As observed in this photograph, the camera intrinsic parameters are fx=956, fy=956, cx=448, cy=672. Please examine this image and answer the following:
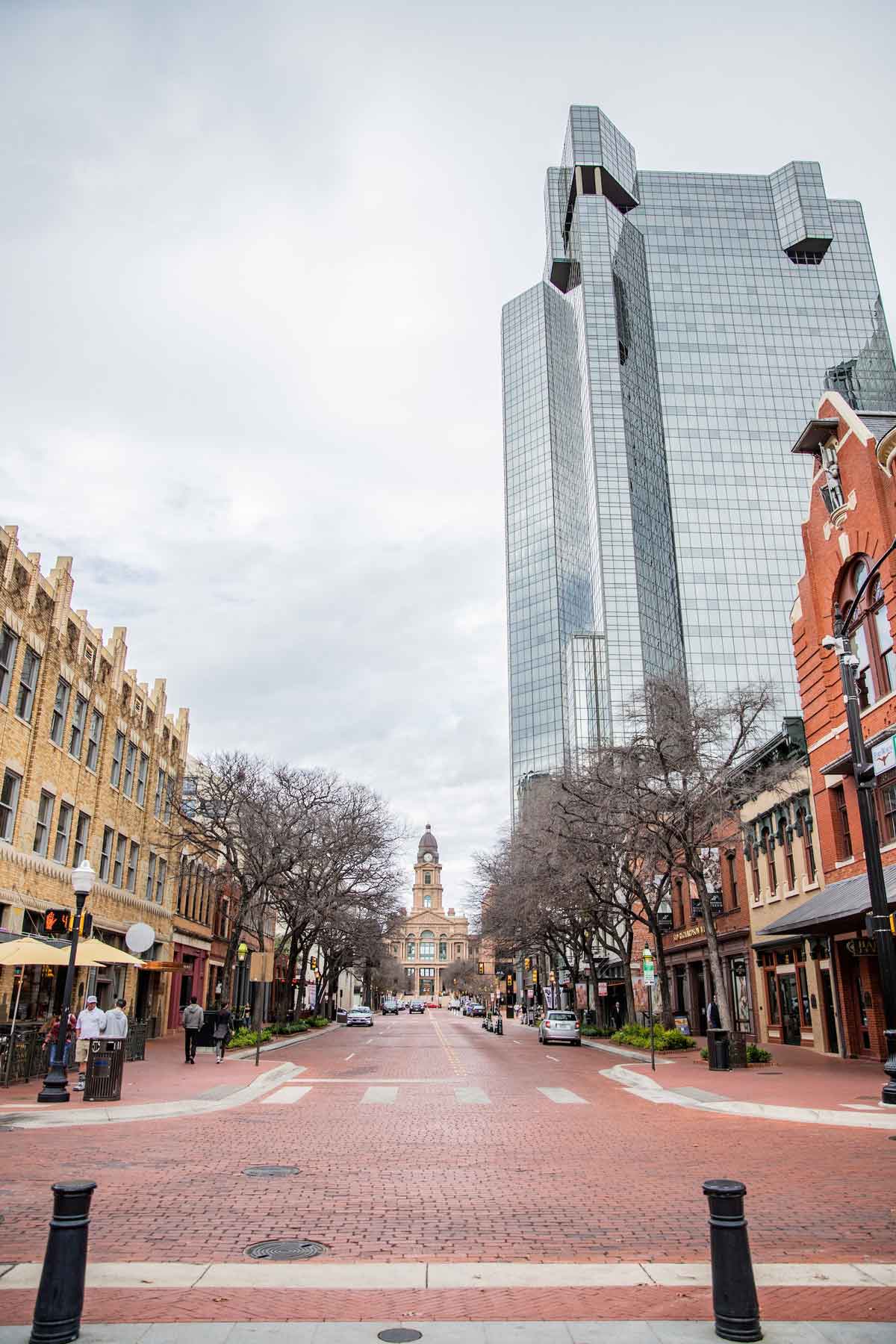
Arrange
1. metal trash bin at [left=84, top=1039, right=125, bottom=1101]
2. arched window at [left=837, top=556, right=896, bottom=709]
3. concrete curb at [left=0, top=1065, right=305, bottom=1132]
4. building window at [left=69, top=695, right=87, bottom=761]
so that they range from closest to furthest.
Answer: concrete curb at [left=0, top=1065, right=305, bottom=1132]
metal trash bin at [left=84, top=1039, right=125, bottom=1101]
arched window at [left=837, top=556, right=896, bottom=709]
building window at [left=69, top=695, right=87, bottom=761]

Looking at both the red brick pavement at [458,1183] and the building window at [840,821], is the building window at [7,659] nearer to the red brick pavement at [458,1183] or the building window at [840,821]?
the red brick pavement at [458,1183]

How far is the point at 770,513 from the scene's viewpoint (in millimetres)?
142625

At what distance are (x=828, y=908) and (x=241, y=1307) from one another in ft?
71.3

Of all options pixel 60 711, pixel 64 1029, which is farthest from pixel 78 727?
pixel 64 1029

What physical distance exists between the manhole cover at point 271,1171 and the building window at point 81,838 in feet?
68.7

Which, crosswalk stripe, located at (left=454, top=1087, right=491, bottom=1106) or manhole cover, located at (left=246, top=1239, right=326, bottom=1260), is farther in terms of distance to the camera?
crosswalk stripe, located at (left=454, top=1087, right=491, bottom=1106)

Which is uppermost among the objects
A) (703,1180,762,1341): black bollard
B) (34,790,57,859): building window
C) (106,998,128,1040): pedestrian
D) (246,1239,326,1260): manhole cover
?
(34,790,57,859): building window

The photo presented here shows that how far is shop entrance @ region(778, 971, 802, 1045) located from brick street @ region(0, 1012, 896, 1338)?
18.0 metres

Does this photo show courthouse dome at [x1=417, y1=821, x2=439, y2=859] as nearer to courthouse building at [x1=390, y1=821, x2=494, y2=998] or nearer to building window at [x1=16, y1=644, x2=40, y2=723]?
courthouse building at [x1=390, y1=821, x2=494, y2=998]

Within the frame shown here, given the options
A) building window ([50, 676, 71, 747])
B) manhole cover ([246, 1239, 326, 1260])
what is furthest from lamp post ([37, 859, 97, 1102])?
manhole cover ([246, 1239, 326, 1260])

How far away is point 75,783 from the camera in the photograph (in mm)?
29891

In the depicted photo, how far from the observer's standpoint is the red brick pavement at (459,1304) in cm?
601

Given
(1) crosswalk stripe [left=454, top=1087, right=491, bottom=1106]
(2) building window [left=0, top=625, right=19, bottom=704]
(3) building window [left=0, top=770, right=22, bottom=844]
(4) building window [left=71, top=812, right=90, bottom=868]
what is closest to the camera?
(1) crosswalk stripe [left=454, top=1087, right=491, bottom=1106]

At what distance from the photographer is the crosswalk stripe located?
736 inches
